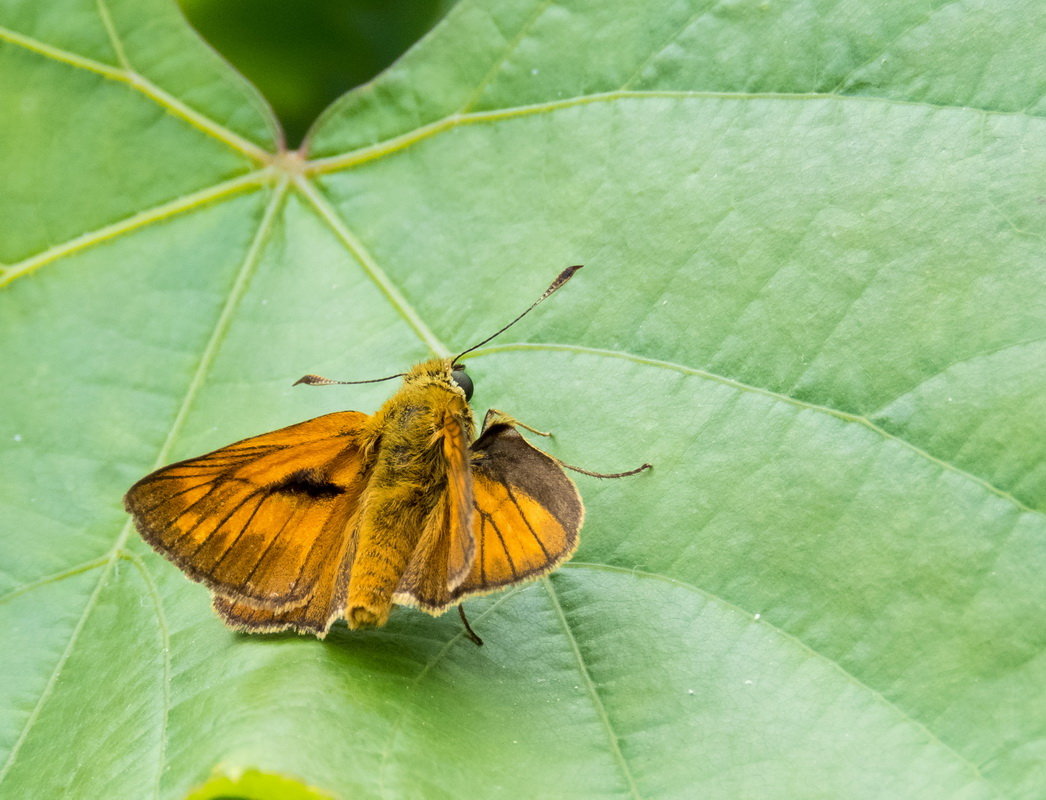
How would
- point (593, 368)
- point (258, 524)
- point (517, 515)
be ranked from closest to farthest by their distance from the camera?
point (517, 515), point (258, 524), point (593, 368)

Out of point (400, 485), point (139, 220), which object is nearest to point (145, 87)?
point (139, 220)

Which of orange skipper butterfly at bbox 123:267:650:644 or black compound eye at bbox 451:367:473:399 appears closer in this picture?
orange skipper butterfly at bbox 123:267:650:644

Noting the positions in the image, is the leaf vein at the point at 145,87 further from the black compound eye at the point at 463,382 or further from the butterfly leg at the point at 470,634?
the butterfly leg at the point at 470,634

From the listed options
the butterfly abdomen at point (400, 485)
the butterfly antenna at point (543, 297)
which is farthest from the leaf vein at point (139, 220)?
the butterfly abdomen at point (400, 485)

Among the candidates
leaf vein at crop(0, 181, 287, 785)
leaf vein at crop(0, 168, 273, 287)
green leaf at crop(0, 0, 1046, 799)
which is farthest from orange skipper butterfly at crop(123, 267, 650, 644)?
leaf vein at crop(0, 168, 273, 287)

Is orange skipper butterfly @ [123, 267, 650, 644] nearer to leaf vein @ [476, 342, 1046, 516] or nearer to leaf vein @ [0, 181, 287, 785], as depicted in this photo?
leaf vein @ [476, 342, 1046, 516]

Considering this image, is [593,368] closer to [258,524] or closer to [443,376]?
[443,376]
